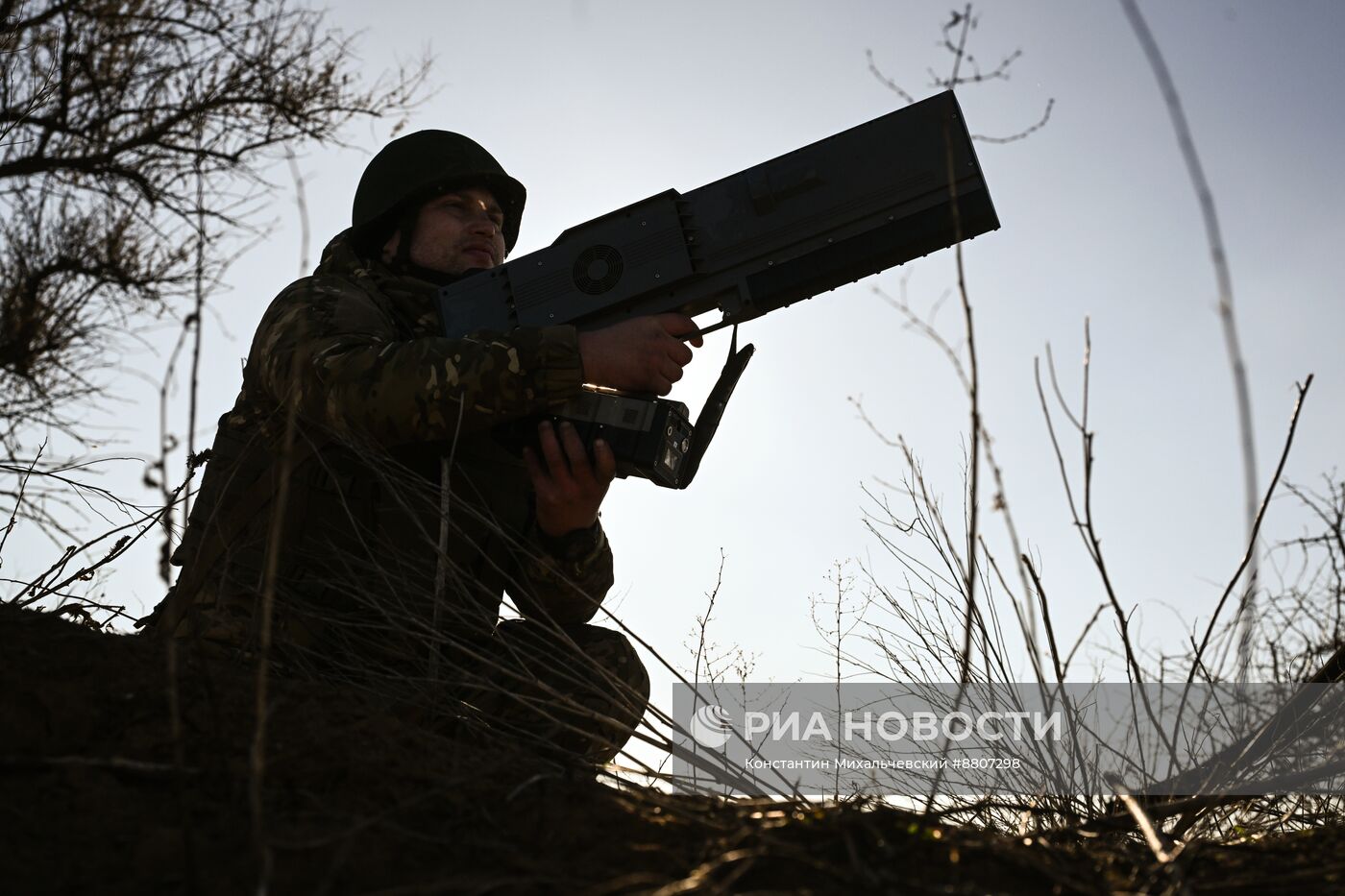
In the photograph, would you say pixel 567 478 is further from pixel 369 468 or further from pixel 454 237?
pixel 454 237

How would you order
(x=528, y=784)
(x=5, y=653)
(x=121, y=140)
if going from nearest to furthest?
(x=528, y=784)
(x=5, y=653)
(x=121, y=140)

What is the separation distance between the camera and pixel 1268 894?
4.91ft

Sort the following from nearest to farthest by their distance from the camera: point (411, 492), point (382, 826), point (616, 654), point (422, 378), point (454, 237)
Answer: point (382, 826)
point (422, 378)
point (411, 492)
point (616, 654)
point (454, 237)

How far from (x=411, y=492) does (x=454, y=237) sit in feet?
3.40

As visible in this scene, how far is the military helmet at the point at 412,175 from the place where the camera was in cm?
366

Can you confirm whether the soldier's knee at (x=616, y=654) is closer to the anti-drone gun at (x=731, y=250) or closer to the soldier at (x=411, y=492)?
the soldier at (x=411, y=492)

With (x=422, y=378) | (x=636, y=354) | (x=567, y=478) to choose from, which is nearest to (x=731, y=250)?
(x=636, y=354)

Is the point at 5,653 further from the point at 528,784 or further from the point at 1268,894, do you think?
the point at 1268,894

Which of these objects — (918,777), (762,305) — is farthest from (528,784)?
(762,305)

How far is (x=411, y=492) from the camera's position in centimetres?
295

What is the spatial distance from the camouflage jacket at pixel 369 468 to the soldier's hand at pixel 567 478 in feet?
0.27

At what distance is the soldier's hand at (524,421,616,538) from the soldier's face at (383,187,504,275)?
30.9 inches

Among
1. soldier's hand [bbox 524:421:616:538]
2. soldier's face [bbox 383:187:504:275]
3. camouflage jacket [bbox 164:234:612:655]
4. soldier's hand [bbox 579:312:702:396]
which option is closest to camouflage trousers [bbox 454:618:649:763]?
camouflage jacket [bbox 164:234:612:655]

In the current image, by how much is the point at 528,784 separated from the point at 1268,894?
0.97 metres
